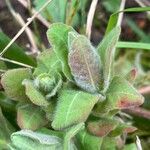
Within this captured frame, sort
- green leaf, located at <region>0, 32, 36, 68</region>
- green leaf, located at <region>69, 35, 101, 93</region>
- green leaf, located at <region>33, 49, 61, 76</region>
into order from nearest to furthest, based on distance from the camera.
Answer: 1. green leaf, located at <region>69, 35, 101, 93</region>
2. green leaf, located at <region>33, 49, 61, 76</region>
3. green leaf, located at <region>0, 32, 36, 68</region>

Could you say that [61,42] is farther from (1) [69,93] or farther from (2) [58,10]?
(2) [58,10]

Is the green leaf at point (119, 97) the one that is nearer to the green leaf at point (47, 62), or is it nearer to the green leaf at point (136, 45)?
the green leaf at point (47, 62)

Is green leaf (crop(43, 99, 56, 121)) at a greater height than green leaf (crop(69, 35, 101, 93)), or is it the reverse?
green leaf (crop(69, 35, 101, 93))

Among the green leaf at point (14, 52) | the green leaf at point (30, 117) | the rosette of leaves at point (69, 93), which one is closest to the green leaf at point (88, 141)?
the rosette of leaves at point (69, 93)

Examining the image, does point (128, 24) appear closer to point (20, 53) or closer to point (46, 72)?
point (20, 53)

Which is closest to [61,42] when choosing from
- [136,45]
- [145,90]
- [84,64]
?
[84,64]

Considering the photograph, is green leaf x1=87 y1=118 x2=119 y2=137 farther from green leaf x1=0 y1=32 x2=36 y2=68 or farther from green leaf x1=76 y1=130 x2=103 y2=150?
green leaf x1=0 y1=32 x2=36 y2=68

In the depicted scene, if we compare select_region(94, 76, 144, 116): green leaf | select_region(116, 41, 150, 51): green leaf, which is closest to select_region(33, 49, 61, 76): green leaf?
select_region(94, 76, 144, 116): green leaf
